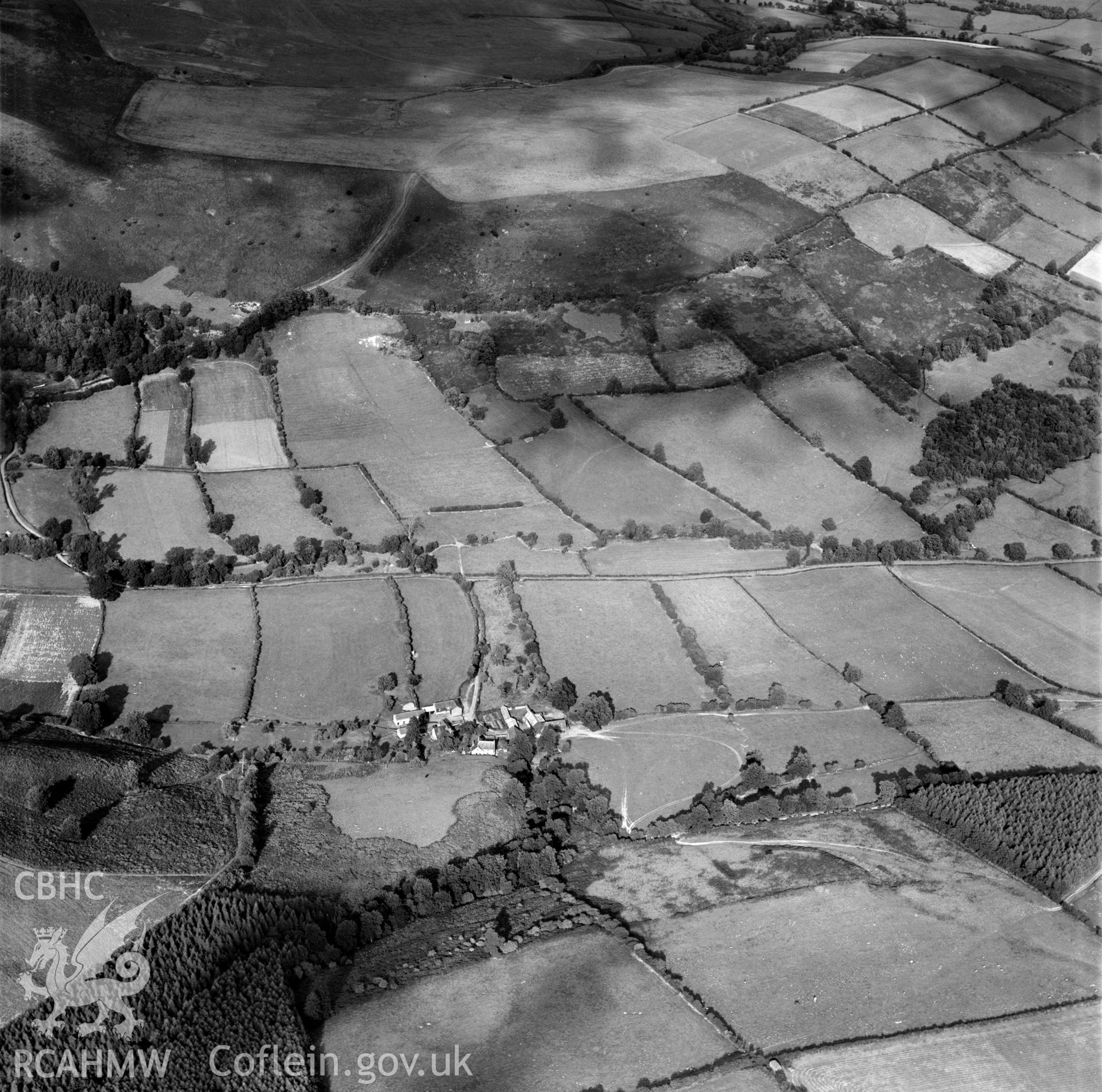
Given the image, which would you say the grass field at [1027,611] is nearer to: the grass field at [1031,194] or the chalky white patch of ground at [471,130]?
the chalky white patch of ground at [471,130]

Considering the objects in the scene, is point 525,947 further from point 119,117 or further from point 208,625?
point 119,117

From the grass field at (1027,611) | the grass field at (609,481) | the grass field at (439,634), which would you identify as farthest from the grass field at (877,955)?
the grass field at (609,481)

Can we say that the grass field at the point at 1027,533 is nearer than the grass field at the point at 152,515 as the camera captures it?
No

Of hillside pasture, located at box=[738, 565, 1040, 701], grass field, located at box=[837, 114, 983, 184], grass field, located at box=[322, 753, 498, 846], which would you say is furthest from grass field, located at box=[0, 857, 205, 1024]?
grass field, located at box=[837, 114, 983, 184]

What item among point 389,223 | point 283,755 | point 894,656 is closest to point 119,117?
point 389,223

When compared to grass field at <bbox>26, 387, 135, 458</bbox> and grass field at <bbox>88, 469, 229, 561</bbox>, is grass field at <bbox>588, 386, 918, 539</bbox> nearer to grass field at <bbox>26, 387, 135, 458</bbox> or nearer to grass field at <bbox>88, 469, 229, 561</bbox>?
grass field at <bbox>88, 469, 229, 561</bbox>
